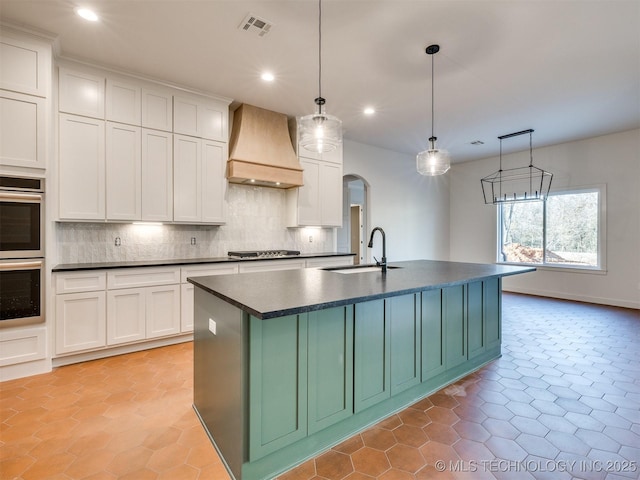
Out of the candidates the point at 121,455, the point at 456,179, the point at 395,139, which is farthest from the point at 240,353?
the point at 456,179

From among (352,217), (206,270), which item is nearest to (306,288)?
(206,270)

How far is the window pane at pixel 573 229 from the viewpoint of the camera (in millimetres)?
5711

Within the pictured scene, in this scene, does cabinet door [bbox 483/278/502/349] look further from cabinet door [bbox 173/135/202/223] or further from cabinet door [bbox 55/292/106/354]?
cabinet door [bbox 55/292/106/354]

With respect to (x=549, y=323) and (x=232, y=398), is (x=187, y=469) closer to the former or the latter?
(x=232, y=398)

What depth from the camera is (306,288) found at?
6.03ft

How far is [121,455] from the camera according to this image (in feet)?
5.86

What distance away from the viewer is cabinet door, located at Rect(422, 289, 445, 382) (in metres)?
2.39

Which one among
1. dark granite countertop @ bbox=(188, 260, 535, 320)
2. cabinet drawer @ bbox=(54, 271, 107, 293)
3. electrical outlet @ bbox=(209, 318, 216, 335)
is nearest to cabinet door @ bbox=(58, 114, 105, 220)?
cabinet drawer @ bbox=(54, 271, 107, 293)

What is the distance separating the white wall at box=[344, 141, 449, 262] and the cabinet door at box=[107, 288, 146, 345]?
12.8 feet

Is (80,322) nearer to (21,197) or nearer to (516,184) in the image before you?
(21,197)

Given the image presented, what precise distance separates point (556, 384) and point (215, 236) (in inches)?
157

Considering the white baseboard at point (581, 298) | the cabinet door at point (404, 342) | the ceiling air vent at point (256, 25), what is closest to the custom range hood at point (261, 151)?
the ceiling air vent at point (256, 25)

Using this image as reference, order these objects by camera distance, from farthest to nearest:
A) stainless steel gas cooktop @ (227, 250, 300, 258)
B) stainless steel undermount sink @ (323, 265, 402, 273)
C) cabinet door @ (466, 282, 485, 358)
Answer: stainless steel gas cooktop @ (227, 250, 300, 258), stainless steel undermount sink @ (323, 265, 402, 273), cabinet door @ (466, 282, 485, 358)

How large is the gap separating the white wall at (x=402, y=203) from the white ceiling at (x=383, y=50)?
163cm
